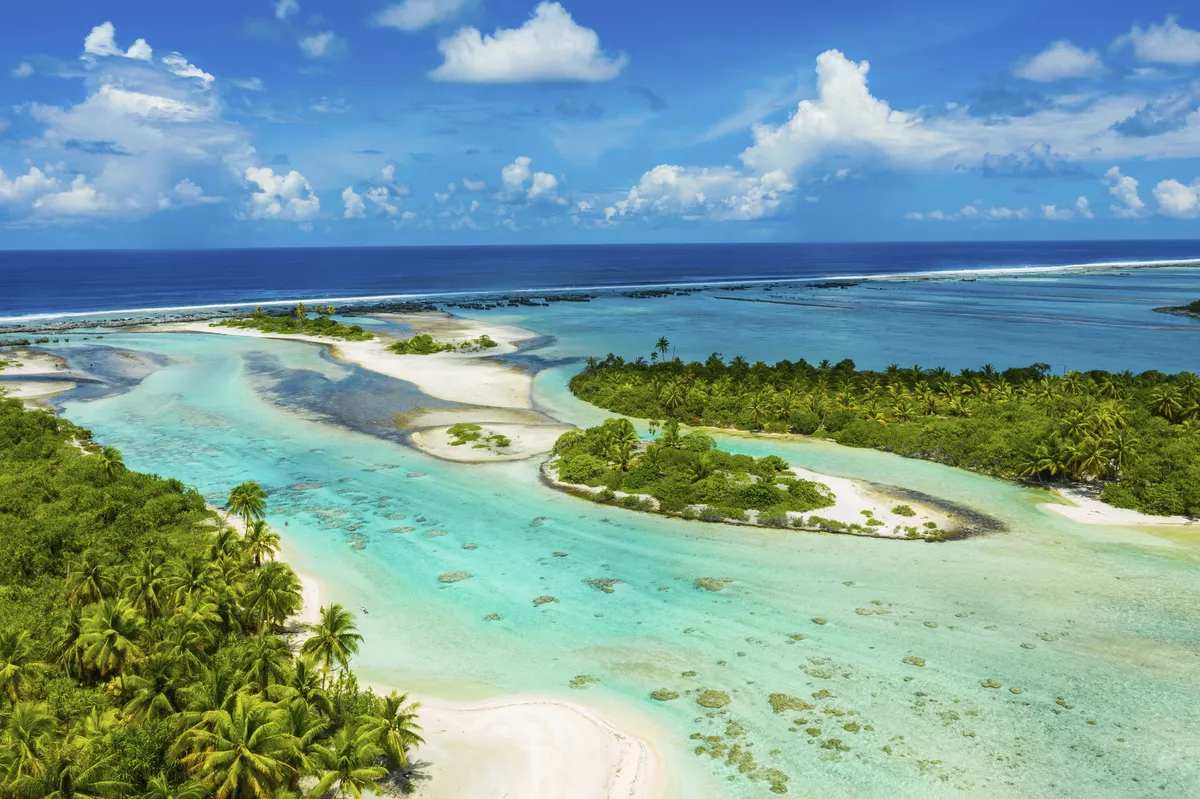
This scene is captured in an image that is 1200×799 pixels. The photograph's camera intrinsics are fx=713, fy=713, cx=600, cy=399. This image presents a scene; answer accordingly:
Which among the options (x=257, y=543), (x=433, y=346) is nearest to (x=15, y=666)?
(x=257, y=543)

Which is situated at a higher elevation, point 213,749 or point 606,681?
point 213,749

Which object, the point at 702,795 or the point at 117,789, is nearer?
the point at 117,789

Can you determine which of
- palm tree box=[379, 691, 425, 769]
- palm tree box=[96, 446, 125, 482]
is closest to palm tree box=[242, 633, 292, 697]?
palm tree box=[379, 691, 425, 769]

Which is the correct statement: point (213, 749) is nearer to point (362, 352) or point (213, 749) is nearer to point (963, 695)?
point (963, 695)

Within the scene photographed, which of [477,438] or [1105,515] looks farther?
[477,438]

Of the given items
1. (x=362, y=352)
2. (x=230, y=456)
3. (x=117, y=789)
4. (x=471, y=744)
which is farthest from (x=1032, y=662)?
(x=362, y=352)

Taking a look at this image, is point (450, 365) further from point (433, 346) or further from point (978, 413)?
point (978, 413)
